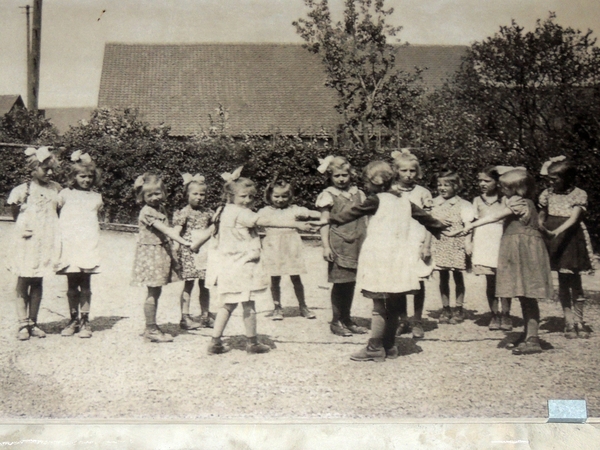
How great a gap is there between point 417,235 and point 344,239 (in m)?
0.43

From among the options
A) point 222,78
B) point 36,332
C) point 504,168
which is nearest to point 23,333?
point 36,332

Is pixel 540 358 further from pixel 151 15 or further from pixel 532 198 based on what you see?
pixel 151 15

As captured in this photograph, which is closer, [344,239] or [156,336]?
[156,336]

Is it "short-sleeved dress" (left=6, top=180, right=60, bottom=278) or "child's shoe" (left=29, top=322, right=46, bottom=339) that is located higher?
"short-sleeved dress" (left=6, top=180, right=60, bottom=278)

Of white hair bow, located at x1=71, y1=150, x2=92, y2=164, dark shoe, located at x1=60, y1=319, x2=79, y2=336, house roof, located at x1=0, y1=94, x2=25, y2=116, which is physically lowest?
dark shoe, located at x1=60, y1=319, x2=79, y2=336

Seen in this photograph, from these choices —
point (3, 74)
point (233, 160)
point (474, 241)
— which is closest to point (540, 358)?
point (474, 241)

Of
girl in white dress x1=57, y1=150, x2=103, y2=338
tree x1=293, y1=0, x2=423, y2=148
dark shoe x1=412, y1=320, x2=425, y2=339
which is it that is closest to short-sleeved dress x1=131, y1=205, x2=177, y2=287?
girl in white dress x1=57, y1=150, x2=103, y2=338

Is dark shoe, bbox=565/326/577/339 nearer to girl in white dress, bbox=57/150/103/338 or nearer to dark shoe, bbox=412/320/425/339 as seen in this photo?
dark shoe, bbox=412/320/425/339

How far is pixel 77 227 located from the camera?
308cm

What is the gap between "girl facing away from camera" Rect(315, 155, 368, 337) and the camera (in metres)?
3.14

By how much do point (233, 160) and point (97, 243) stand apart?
2.75ft

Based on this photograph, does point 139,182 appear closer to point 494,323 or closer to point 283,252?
point 283,252

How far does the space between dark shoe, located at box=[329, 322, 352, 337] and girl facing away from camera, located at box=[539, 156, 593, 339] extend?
1165mm

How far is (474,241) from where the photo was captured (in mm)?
3428
